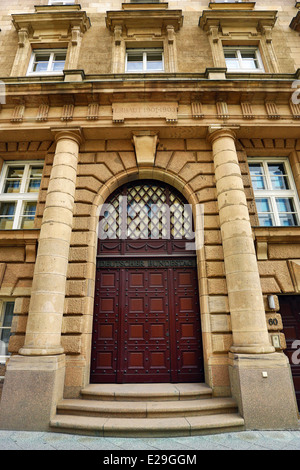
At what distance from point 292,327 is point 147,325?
4206 millimetres

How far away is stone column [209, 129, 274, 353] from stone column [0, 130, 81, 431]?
4413mm

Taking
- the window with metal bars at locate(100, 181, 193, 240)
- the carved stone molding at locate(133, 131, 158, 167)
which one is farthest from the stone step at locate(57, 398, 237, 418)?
the carved stone molding at locate(133, 131, 158, 167)

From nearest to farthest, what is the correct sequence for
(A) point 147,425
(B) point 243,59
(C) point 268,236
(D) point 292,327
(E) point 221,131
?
(A) point 147,425, (D) point 292,327, (C) point 268,236, (E) point 221,131, (B) point 243,59

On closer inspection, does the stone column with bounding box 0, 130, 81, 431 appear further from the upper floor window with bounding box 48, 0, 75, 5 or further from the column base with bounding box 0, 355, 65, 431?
the upper floor window with bounding box 48, 0, 75, 5

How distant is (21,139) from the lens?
27.8 ft

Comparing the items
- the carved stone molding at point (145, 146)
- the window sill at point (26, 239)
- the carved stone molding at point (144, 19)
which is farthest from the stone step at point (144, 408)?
the carved stone molding at point (144, 19)

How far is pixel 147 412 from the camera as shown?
5199mm

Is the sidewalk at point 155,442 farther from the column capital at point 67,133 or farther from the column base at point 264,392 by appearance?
the column capital at point 67,133

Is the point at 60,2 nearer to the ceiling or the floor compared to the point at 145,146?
nearer to the ceiling

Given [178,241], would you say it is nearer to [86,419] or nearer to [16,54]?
[86,419]

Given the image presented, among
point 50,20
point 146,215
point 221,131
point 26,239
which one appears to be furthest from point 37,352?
point 50,20

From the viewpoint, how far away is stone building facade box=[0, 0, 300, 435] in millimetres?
5750

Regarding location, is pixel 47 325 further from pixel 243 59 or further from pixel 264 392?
pixel 243 59

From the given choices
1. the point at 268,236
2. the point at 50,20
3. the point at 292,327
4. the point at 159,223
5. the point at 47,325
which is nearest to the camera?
the point at 47,325
